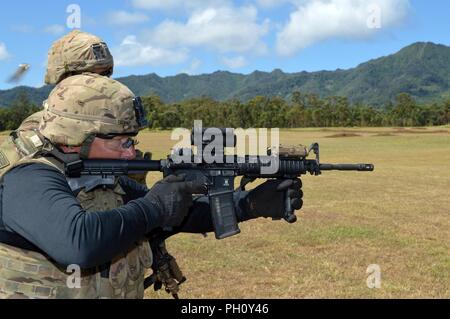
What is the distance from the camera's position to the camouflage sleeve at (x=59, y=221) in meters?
2.48

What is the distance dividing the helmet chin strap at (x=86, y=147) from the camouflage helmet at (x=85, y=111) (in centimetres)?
3

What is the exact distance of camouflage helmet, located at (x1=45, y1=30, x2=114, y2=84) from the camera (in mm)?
4668

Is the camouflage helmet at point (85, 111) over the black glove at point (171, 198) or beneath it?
over

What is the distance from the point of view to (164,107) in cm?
13750

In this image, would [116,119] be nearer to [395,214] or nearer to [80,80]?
[80,80]

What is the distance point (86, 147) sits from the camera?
326cm

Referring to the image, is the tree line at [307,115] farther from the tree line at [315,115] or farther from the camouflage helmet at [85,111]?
the camouflage helmet at [85,111]

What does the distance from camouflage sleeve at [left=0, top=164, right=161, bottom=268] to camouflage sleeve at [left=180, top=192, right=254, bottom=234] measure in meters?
1.60

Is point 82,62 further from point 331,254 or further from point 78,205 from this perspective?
point 331,254

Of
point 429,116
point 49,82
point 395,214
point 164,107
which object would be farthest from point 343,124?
point 49,82
